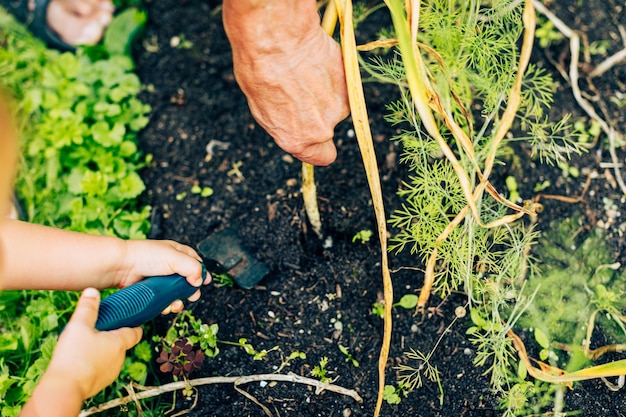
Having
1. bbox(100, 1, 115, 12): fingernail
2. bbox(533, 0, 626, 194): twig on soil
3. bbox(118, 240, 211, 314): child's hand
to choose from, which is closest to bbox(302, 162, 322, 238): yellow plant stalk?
bbox(118, 240, 211, 314): child's hand

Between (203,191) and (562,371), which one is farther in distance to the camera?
(203,191)

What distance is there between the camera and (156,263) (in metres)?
1.41

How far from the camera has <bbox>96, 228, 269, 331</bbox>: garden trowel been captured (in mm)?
1258

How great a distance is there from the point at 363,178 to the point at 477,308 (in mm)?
492

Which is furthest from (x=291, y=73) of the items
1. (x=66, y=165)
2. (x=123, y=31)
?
(x=123, y=31)

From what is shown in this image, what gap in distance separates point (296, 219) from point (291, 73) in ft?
2.11

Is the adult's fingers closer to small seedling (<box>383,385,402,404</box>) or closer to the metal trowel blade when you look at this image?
the metal trowel blade

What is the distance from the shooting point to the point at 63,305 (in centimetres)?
169

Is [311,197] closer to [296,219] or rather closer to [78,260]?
[296,219]

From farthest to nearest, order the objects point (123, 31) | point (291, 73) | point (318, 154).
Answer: point (123, 31), point (318, 154), point (291, 73)

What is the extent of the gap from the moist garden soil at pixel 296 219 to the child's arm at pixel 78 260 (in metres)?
0.26

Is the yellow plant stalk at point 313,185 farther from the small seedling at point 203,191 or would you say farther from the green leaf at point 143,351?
the green leaf at point 143,351

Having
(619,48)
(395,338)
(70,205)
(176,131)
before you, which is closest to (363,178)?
(395,338)

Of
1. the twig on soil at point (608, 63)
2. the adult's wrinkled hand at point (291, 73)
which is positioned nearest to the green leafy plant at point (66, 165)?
the adult's wrinkled hand at point (291, 73)
